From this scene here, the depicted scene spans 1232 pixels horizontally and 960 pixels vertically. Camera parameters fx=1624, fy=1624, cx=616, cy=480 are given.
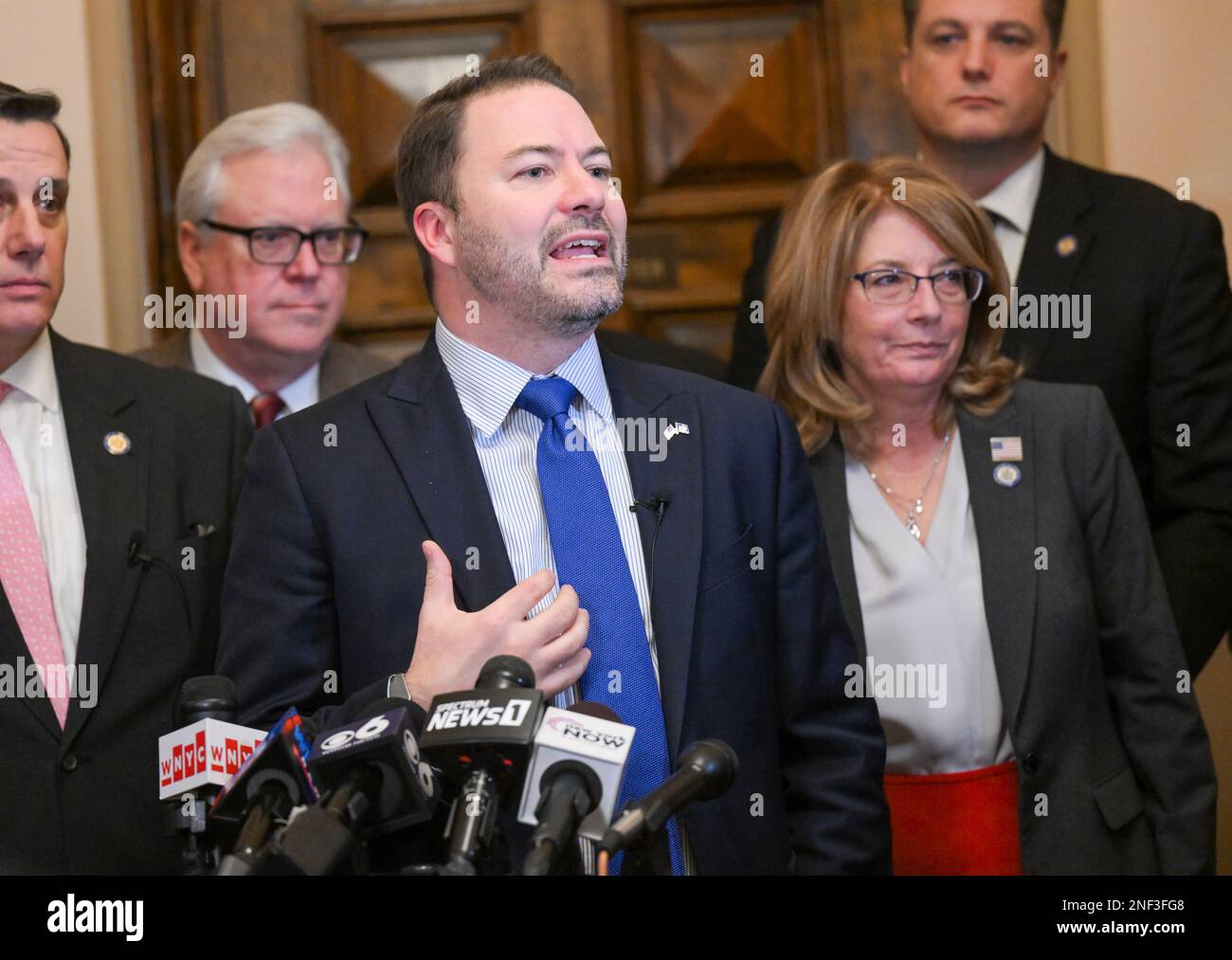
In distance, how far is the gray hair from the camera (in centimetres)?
402

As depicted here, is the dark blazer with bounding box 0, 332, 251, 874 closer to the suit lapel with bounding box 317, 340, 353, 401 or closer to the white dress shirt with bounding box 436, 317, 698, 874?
the suit lapel with bounding box 317, 340, 353, 401

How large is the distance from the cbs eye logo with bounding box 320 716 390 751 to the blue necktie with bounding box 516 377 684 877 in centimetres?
67

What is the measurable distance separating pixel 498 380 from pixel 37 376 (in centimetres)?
110

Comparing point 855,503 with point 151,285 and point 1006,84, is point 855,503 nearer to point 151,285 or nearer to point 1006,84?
point 1006,84

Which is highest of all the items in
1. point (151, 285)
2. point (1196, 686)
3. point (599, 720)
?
point (151, 285)

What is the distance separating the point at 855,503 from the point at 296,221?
5.24 ft

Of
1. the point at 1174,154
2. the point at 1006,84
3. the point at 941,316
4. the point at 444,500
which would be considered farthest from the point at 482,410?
the point at 1174,154

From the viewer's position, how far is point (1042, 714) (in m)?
3.03

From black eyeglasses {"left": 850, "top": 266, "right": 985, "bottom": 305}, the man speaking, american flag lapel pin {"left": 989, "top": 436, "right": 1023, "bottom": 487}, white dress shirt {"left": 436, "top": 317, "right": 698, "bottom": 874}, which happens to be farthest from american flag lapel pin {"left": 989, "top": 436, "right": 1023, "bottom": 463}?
white dress shirt {"left": 436, "top": 317, "right": 698, "bottom": 874}

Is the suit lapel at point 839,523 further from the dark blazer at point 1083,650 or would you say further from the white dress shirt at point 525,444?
the white dress shirt at point 525,444

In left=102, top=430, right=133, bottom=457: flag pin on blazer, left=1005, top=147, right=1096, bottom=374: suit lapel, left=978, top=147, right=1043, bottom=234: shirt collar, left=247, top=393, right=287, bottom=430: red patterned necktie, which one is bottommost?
left=102, top=430, right=133, bottom=457: flag pin on blazer

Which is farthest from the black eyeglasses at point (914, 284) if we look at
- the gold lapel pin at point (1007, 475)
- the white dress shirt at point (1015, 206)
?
the white dress shirt at point (1015, 206)

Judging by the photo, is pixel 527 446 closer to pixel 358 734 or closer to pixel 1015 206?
pixel 358 734

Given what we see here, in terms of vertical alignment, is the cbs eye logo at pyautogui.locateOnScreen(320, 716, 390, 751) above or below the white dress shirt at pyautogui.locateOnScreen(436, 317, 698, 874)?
below
